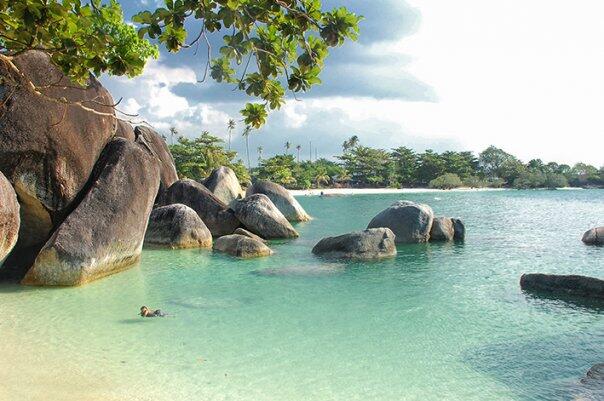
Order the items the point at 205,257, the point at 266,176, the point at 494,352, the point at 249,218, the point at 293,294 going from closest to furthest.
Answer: the point at 494,352, the point at 293,294, the point at 205,257, the point at 249,218, the point at 266,176

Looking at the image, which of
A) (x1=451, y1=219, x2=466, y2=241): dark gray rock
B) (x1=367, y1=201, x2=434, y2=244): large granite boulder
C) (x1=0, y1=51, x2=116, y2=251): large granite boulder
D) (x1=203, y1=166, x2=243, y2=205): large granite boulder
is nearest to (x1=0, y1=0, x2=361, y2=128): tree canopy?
(x1=0, y1=51, x2=116, y2=251): large granite boulder

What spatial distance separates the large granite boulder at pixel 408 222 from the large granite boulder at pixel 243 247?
5.23 metres

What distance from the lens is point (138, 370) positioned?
20.5 feet

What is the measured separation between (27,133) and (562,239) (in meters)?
19.0

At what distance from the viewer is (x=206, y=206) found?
67.6 ft

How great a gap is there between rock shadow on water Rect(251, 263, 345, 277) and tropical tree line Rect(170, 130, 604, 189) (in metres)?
45.9

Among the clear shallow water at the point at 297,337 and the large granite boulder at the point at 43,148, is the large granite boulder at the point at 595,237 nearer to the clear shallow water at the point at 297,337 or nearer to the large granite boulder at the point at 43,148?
the clear shallow water at the point at 297,337

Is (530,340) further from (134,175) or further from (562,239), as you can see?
(562,239)

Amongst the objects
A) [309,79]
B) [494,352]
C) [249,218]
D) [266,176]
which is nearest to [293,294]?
[494,352]

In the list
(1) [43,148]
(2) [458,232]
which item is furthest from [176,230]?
(2) [458,232]

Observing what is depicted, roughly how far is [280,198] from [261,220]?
24.5 ft

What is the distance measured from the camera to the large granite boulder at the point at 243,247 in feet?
50.4

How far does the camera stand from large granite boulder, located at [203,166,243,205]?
2622 cm

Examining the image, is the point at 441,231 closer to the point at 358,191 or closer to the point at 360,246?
the point at 360,246
